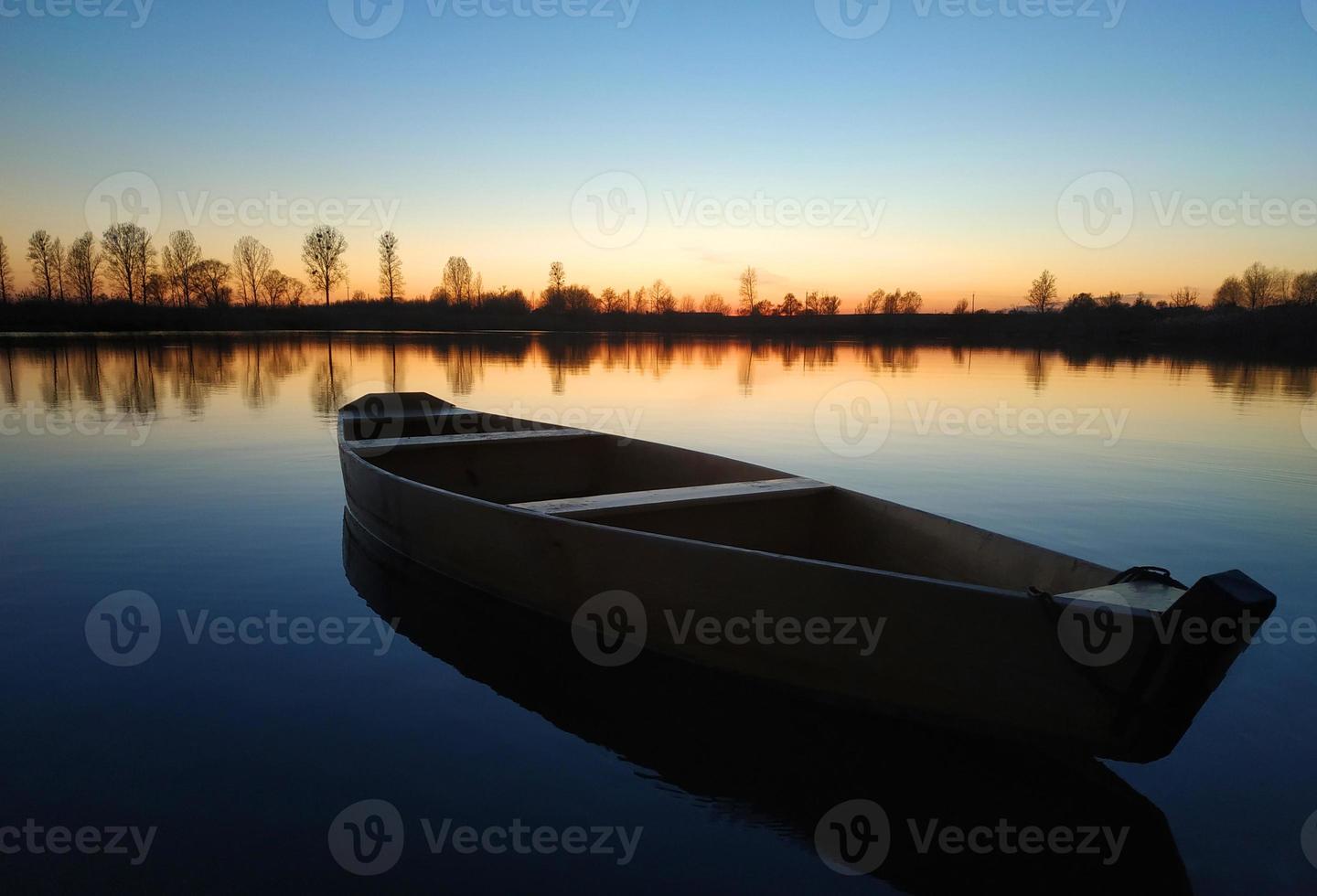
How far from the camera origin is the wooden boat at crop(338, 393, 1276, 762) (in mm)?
2699

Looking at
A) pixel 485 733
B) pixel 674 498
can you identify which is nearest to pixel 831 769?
pixel 485 733

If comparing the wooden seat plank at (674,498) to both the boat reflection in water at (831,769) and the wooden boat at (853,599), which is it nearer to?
the wooden boat at (853,599)

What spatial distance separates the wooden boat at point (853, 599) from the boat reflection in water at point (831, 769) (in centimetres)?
20

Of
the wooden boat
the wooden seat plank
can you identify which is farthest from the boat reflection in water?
the wooden seat plank

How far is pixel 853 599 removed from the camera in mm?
3236

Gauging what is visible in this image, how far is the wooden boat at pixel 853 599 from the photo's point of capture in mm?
2699

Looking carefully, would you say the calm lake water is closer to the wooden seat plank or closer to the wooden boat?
the wooden boat

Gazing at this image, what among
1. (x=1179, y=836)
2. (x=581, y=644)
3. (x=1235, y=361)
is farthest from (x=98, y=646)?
(x=1235, y=361)

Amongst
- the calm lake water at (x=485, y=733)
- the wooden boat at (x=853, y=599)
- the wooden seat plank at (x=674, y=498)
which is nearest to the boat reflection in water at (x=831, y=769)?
the calm lake water at (x=485, y=733)

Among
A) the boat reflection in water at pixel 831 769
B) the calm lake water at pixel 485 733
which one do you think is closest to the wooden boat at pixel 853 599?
the boat reflection in water at pixel 831 769

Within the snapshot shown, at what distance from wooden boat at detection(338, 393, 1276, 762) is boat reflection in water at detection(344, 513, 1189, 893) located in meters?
0.20

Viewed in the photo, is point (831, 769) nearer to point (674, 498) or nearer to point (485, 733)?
point (485, 733)

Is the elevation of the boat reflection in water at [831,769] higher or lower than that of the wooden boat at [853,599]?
lower

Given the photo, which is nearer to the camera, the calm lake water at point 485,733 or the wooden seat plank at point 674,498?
the calm lake water at point 485,733
